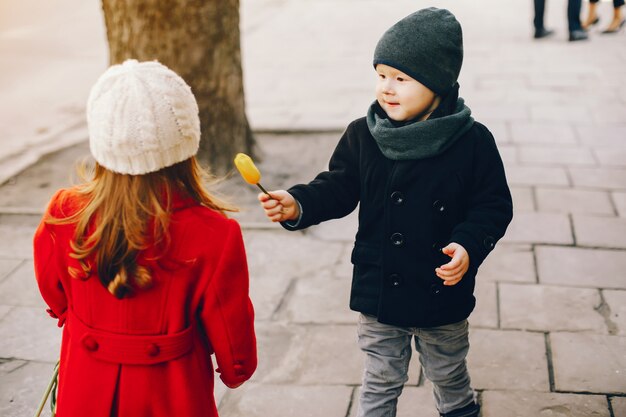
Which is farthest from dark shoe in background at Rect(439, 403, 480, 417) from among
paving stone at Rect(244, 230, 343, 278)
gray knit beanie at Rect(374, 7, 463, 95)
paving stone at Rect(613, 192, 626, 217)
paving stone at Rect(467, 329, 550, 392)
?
paving stone at Rect(613, 192, 626, 217)

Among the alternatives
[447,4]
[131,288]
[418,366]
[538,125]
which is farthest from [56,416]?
[447,4]

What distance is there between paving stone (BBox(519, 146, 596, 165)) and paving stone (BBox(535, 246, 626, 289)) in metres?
1.38

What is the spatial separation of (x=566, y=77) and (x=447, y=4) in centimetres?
418

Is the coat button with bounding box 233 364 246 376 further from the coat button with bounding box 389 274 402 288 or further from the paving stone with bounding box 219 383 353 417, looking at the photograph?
the paving stone with bounding box 219 383 353 417

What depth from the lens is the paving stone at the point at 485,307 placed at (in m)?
3.61

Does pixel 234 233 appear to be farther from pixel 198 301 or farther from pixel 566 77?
pixel 566 77

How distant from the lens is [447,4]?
11.5m

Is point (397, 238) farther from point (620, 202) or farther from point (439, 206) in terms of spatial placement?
point (620, 202)

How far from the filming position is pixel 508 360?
3.32 m

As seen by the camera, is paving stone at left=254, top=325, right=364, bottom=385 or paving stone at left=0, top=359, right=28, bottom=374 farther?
paving stone at left=0, top=359, right=28, bottom=374

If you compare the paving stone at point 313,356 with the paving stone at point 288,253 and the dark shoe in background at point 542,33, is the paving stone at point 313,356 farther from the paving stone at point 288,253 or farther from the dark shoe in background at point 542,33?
the dark shoe in background at point 542,33

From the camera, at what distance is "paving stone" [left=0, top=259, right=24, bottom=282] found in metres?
4.29

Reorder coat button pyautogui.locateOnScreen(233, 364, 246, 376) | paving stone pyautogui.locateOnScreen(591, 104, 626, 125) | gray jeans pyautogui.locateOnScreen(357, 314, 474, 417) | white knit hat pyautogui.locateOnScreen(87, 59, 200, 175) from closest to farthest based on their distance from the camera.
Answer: white knit hat pyautogui.locateOnScreen(87, 59, 200, 175)
coat button pyautogui.locateOnScreen(233, 364, 246, 376)
gray jeans pyautogui.locateOnScreen(357, 314, 474, 417)
paving stone pyautogui.locateOnScreen(591, 104, 626, 125)

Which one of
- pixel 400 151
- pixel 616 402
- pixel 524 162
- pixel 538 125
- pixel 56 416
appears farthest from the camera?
pixel 538 125
